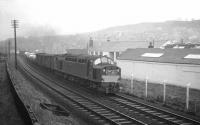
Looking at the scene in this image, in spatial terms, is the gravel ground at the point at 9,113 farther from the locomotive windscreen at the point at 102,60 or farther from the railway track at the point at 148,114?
the locomotive windscreen at the point at 102,60

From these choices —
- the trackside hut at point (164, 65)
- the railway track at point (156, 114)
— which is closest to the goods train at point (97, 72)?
the railway track at point (156, 114)

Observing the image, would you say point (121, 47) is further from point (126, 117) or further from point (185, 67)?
point (126, 117)

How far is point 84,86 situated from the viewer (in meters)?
26.9

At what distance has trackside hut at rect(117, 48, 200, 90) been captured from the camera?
28156 mm

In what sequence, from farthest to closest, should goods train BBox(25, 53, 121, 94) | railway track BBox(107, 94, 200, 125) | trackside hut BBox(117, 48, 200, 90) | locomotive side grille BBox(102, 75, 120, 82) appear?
trackside hut BBox(117, 48, 200, 90)
goods train BBox(25, 53, 121, 94)
locomotive side grille BBox(102, 75, 120, 82)
railway track BBox(107, 94, 200, 125)

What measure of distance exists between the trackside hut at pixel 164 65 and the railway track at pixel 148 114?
628 centimetres

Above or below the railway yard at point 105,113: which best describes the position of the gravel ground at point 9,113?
above

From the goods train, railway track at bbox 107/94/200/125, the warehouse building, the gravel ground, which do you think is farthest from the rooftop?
the gravel ground

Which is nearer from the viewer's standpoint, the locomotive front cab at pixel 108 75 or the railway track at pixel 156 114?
the railway track at pixel 156 114

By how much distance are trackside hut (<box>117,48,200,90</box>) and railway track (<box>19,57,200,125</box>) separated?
20.6 ft

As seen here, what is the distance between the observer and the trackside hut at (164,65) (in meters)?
28.2

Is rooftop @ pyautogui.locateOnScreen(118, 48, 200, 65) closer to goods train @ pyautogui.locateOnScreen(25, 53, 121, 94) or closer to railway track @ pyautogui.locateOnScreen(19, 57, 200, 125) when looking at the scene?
goods train @ pyautogui.locateOnScreen(25, 53, 121, 94)

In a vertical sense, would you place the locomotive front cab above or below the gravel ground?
above

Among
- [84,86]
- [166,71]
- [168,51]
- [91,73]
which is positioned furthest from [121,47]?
[91,73]
